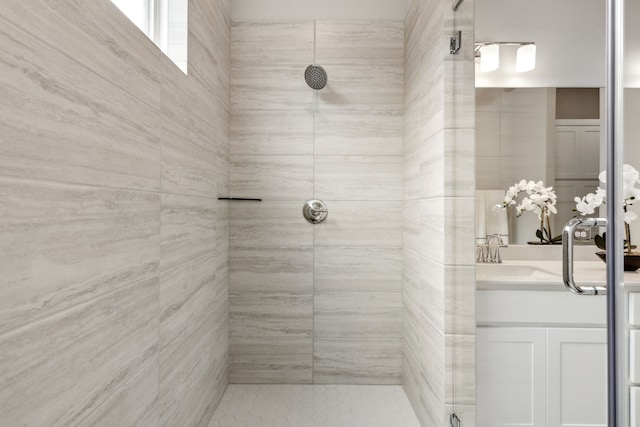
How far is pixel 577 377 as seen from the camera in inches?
40.1

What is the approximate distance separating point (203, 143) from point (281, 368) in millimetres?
1405

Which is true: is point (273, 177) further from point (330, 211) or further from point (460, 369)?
point (460, 369)

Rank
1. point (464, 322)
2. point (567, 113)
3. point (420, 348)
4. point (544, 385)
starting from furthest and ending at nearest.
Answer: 1. point (420, 348)
2. point (464, 322)
3. point (544, 385)
4. point (567, 113)

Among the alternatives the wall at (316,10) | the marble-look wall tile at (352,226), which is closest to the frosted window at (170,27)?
the wall at (316,10)

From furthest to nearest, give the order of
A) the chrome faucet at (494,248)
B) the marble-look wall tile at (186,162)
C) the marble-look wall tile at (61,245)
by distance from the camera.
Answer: the marble-look wall tile at (186,162) < the chrome faucet at (494,248) < the marble-look wall tile at (61,245)

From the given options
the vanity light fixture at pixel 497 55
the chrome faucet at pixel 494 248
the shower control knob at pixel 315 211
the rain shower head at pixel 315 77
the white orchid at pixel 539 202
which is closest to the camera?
the white orchid at pixel 539 202

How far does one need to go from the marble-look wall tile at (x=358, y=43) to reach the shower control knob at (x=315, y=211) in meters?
0.83

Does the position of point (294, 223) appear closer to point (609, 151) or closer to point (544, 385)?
point (544, 385)

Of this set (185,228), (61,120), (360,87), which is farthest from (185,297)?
(360,87)

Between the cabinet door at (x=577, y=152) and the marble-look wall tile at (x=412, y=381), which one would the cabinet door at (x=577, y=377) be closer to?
Result: the cabinet door at (x=577, y=152)

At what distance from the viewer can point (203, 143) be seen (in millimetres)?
1997

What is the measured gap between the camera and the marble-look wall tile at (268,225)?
8.51 ft

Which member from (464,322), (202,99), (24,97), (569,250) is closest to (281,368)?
(464,322)

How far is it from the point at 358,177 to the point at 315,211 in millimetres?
325
